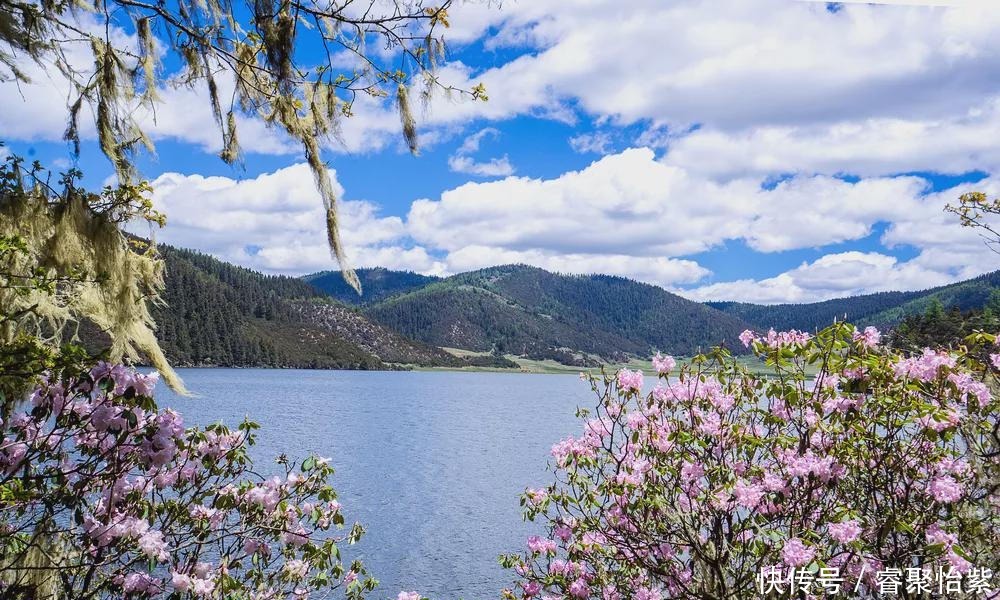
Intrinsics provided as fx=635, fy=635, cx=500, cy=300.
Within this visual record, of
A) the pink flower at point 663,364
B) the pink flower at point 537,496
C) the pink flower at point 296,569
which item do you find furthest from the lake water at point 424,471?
the pink flower at point 663,364

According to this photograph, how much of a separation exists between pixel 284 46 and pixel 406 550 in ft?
51.2

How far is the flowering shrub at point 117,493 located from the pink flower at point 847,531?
3.13m

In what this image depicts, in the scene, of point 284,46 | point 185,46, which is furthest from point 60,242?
point 284,46

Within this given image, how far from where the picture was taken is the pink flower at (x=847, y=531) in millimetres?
3178

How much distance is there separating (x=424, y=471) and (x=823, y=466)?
26.3 m

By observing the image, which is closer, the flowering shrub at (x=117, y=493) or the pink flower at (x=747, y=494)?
the flowering shrub at (x=117, y=493)

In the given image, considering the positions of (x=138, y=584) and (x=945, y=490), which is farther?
(x=138, y=584)

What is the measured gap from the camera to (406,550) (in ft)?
54.7

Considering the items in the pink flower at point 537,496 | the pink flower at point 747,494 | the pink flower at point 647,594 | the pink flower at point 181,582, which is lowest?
the pink flower at point 647,594

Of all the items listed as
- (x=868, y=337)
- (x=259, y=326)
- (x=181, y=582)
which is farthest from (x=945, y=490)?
(x=259, y=326)

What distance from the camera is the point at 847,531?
319cm

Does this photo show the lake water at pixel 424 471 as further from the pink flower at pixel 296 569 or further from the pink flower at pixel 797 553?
the pink flower at pixel 797 553

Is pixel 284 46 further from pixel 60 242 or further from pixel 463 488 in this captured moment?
pixel 463 488

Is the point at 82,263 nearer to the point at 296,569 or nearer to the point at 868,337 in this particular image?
the point at 296,569
